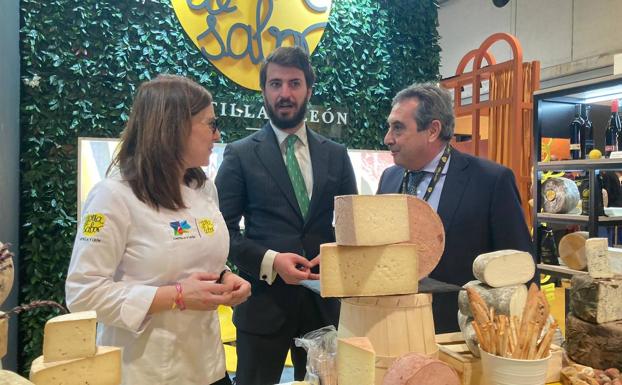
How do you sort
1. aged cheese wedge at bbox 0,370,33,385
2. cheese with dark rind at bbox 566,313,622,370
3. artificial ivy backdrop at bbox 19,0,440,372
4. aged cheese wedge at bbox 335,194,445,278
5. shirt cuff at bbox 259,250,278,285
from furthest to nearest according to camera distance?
artificial ivy backdrop at bbox 19,0,440,372 < shirt cuff at bbox 259,250,278,285 < cheese with dark rind at bbox 566,313,622,370 < aged cheese wedge at bbox 335,194,445,278 < aged cheese wedge at bbox 0,370,33,385

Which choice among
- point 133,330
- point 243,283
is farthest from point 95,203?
point 243,283

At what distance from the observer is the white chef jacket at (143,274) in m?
1.52

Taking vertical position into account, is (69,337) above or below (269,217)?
below

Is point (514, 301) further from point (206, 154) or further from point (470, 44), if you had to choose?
point (470, 44)

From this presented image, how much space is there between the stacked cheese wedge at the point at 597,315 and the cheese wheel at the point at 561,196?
2643 mm

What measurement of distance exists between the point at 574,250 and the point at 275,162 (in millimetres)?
2707

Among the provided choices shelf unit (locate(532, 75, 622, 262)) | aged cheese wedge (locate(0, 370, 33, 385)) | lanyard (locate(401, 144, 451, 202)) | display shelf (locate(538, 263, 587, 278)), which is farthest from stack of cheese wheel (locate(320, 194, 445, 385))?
display shelf (locate(538, 263, 587, 278))

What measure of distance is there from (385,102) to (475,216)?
265 centimetres

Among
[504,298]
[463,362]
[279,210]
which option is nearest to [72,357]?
[463,362]

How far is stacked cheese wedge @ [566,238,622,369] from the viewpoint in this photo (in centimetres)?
147

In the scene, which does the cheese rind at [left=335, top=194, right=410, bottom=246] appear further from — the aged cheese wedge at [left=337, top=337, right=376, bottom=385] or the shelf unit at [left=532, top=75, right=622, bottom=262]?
the shelf unit at [left=532, top=75, right=622, bottom=262]

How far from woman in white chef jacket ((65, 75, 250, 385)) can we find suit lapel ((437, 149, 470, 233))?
94 centimetres

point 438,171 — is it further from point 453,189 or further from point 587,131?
point 587,131

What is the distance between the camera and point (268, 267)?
2121 mm
